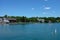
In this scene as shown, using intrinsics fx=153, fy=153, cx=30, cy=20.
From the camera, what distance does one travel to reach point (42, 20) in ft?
164

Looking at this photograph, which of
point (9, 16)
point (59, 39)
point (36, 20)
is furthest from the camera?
point (36, 20)

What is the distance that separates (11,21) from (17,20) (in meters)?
1.66

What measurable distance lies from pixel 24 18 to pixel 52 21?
30.0ft

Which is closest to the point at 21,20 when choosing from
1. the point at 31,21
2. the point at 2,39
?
the point at 31,21

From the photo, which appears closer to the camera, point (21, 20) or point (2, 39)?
point (2, 39)

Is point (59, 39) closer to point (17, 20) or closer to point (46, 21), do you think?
point (17, 20)

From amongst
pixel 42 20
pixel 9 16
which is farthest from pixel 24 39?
pixel 42 20

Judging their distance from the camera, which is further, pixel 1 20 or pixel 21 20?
pixel 21 20

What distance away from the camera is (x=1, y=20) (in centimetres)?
→ 3856

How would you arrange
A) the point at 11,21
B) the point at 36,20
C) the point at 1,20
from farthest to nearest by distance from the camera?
the point at 36,20
the point at 11,21
the point at 1,20

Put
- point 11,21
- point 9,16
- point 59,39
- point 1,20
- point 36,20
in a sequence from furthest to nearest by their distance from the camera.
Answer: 1. point 36,20
2. point 9,16
3. point 11,21
4. point 1,20
5. point 59,39

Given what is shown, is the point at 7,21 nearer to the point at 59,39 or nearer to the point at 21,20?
the point at 21,20

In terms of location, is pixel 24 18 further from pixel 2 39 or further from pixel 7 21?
pixel 2 39

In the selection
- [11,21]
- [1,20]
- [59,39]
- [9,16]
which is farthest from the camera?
[9,16]
